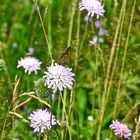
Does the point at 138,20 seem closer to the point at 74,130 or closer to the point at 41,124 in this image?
the point at 74,130

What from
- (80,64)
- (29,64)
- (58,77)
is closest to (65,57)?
(58,77)

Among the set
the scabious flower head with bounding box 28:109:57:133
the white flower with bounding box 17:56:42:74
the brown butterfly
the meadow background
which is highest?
the meadow background

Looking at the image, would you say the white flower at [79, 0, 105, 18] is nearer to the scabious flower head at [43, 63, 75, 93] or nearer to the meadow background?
the scabious flower head at [43, 63, 75, 93]

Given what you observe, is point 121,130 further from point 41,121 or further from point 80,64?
point 80,64

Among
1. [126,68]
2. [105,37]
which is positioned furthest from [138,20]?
[126,68]

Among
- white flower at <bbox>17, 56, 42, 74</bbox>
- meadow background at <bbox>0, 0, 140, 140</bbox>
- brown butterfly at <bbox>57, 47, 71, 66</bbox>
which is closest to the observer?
brown butterfly at <bbox>57, 47, 71, 66</bbox>

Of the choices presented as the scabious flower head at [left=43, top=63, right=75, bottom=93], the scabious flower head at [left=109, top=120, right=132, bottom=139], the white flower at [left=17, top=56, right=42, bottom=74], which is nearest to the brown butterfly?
the scabious flower head at [left=43, top=63, right=75, bottom=93]

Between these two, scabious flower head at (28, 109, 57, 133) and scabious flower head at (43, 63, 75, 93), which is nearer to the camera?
scabious flower head at (43, 63, 75, 93)

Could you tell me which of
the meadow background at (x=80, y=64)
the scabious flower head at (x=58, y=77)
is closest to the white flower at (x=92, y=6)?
the scabious flower head at (x=58, y=77)

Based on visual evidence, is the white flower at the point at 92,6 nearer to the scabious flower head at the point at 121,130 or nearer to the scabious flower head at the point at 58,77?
the scabious flower head at the point at 58,77

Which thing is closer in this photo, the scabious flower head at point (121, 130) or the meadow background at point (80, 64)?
the scabious flower head at point (121, 130)

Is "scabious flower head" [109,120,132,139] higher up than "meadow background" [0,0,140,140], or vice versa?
"meadow background" [0,0,140,140]
